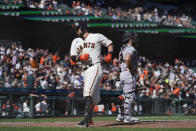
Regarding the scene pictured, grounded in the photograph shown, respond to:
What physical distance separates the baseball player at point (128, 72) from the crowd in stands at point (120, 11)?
15.3m

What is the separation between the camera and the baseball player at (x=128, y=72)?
9953 millimetres

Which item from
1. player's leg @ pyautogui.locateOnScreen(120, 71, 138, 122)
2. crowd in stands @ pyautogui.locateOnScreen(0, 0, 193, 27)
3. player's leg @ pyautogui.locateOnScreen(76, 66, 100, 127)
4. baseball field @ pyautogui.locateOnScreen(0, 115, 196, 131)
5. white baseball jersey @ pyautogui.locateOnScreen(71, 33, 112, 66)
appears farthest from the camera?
crowd in stands @ pyautogui.locateOnScreen(0, 0, 193, 27)

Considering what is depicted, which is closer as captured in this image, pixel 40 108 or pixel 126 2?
pixel 40 108

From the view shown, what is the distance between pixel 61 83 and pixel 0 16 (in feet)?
26.3

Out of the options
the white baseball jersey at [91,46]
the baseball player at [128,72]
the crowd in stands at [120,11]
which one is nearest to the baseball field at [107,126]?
the baseball player at [128,72]

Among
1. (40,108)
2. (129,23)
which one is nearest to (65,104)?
(40,108)

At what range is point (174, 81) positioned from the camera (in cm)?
2569

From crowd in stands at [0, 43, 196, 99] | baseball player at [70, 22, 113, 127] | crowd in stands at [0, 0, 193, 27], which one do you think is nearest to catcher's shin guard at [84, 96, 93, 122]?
baseball player at [70, 22, 113, 127]

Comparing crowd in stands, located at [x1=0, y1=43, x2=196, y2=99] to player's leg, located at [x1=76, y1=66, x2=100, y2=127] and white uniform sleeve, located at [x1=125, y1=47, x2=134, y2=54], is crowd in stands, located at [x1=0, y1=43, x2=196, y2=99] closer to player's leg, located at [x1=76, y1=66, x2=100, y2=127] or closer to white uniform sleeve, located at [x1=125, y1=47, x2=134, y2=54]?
white uniform sleeve, located at [x1=125, y1=47, x2=134, y2=54]

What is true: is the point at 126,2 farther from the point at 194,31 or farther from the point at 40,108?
the point at 40,108

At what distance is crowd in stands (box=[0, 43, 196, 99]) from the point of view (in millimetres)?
18125

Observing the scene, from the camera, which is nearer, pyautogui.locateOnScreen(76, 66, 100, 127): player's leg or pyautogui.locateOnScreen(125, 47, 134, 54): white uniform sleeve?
pyautogui.locateOnScreen(76, 66, 100, 127): player's leg

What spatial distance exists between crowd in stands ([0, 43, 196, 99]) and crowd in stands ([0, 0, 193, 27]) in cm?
394

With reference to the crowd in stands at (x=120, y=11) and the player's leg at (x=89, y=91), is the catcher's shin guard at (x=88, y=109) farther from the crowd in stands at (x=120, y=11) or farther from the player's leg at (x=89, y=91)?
the crowd in stands at (x=120, y=11)
